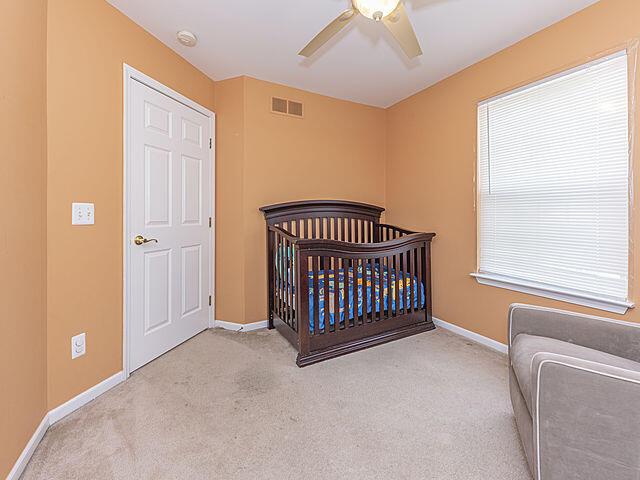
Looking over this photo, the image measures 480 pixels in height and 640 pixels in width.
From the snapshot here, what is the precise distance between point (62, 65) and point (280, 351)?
2267mm

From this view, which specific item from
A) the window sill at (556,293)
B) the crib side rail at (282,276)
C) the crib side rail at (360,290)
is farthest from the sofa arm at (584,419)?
the crib side rail at (282,276)

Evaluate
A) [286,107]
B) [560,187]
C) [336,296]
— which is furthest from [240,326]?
[560,187]

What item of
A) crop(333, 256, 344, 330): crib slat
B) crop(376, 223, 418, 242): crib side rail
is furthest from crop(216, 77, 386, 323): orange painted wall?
crop(333, 256, 344, 330): crib slat

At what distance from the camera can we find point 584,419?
91 cm

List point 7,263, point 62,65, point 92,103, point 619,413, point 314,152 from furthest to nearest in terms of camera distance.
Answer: point 314,152, point 92,103, point 62,65, point 7,263, point 619,413

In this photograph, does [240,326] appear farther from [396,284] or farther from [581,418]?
[581,418]

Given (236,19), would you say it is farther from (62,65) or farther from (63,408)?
(63,408)

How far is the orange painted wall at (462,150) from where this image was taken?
1769 millimetres

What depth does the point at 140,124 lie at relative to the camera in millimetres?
2033

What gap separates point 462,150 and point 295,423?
2.52 meters

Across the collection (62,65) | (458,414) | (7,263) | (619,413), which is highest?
(62,65)

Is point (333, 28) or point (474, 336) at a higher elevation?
point (333, 28)

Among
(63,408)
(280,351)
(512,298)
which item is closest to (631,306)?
(512,298)

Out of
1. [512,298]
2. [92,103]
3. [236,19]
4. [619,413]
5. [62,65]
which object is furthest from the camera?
[512,298]
